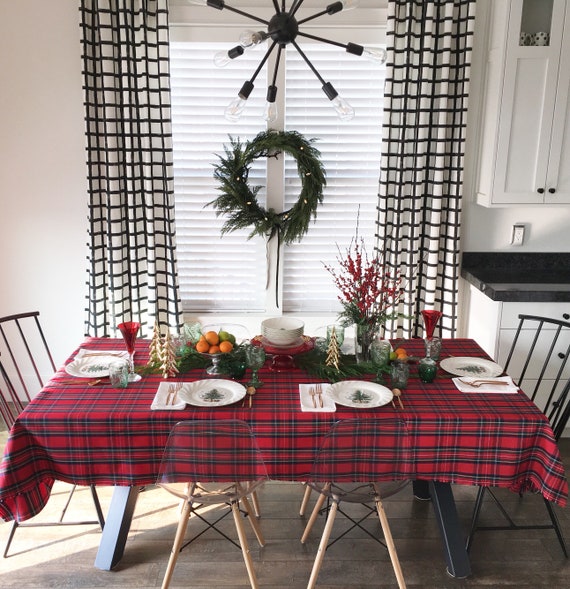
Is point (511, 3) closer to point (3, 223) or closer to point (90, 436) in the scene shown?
point (90, 436)

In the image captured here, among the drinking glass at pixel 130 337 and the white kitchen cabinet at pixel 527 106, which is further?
the white kitchen cabinet at pixel 527 106

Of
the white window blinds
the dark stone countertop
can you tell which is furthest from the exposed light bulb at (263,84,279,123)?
the dark stone countertop

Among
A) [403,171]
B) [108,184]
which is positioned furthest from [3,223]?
[403,171]

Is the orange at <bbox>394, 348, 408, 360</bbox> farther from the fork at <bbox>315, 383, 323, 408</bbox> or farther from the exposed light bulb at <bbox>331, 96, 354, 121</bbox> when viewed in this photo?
the exposed light bulb at <bbox>331, 96, 354, 121</bbox>

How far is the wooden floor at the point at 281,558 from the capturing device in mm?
2406

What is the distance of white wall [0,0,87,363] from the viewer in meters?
3.46

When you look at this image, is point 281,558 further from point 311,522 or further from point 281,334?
point 281,334

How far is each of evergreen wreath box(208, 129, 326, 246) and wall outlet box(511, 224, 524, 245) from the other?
3.99 ft

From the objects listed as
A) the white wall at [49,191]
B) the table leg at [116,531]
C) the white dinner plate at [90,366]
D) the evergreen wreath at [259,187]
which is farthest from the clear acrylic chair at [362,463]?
the white wall at [49,191]

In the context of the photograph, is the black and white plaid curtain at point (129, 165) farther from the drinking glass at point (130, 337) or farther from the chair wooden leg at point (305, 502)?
the chair wooden leg at point (305, 502)

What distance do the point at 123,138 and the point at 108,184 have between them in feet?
0.90

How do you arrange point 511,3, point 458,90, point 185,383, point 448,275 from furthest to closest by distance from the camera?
point 448,275, point 458,90, point 511,3, point 185,383

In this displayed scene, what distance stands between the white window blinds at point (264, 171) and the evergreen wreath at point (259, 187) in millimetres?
116

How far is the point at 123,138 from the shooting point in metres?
3.49
